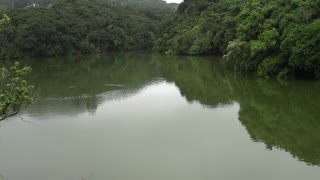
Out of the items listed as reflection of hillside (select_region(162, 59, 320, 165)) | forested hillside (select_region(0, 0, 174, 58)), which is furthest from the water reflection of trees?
forested hillside (select_region(0, 0, 174, 58))

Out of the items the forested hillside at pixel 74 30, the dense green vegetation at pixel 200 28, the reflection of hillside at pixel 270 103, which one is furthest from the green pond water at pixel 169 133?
the forested hillside at pixel 74 30

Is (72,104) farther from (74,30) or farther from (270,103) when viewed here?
(74,30)

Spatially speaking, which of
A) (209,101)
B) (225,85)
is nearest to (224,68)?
(225,85)

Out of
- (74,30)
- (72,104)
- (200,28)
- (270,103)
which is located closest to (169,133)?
(270,103)

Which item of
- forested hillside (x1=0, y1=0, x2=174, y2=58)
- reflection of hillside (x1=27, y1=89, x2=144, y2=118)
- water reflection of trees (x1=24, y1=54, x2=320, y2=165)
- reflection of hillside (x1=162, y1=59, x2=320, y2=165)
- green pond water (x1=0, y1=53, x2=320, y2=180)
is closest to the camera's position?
green pond water (x1=0, y1=53, x2=320, y2=180)

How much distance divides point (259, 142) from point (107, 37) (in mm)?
68460

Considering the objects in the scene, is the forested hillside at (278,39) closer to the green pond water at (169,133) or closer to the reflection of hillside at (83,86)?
the green pond water at (169,133)

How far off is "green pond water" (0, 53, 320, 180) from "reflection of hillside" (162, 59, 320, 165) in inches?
2.1

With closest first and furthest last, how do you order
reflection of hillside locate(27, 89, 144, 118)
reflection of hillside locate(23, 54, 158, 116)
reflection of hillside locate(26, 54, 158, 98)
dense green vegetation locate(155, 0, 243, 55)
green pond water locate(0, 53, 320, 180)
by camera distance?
1. green pond water locate(0, 53, 320, 180)
2. reflection of hillside locate(27, 89, 144, 118)
3. reflection of hillside locate(23, 54, 158, 116)
4. reflection of hillside locate(26, 54, 158, 98)
5. dense green vegetation locate(155, 0, 243, 55)

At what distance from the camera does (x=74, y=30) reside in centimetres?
7838

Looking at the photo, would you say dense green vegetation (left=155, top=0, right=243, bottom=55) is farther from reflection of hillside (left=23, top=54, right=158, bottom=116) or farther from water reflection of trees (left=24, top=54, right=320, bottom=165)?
reflection of hillside (left=23, top=54, right=158, bottom=116)

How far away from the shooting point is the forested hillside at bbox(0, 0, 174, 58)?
226 ft

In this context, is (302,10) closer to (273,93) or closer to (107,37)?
(273,93)

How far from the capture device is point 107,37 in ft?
272
